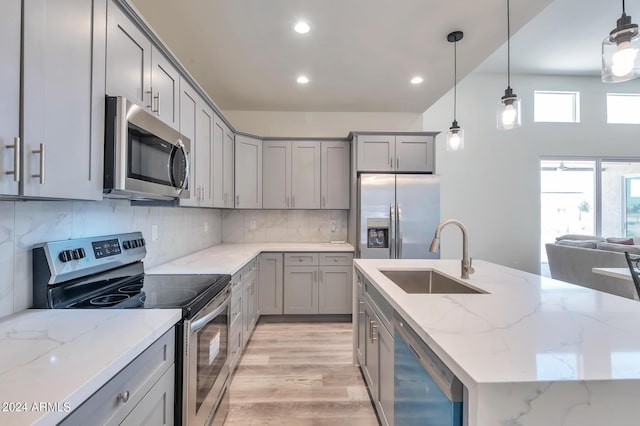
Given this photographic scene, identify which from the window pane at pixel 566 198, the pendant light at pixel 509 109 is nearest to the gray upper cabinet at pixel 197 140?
the pendant light at pixel 509 109

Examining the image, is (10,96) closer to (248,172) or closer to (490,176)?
(248,172)

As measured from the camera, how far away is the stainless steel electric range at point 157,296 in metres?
1.20

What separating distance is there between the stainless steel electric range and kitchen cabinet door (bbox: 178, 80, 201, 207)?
54 cm

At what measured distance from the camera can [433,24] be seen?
7.13 feet

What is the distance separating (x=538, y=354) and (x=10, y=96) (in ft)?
5.34

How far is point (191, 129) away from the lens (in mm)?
2229

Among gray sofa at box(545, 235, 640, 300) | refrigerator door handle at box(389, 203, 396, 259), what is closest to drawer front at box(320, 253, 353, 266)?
refrigerator door handle at box(389, 203, 396, 259)

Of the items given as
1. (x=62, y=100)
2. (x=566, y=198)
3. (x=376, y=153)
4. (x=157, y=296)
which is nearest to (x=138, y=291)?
(x=157, y=296)

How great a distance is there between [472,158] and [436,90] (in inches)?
90.9

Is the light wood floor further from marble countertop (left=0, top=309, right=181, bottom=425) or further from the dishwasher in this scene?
marble countertop (left=0, top=309, right=181, bottom=425)

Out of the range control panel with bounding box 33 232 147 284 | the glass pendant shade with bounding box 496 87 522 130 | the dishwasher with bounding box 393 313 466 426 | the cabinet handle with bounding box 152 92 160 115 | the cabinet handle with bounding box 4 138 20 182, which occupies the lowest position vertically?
the dishwasher with bounding box 393 313 466 426

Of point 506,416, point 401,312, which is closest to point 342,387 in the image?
point 401,312

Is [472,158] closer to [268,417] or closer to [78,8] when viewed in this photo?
[268,417]

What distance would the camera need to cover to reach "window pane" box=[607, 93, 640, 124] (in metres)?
5.41
